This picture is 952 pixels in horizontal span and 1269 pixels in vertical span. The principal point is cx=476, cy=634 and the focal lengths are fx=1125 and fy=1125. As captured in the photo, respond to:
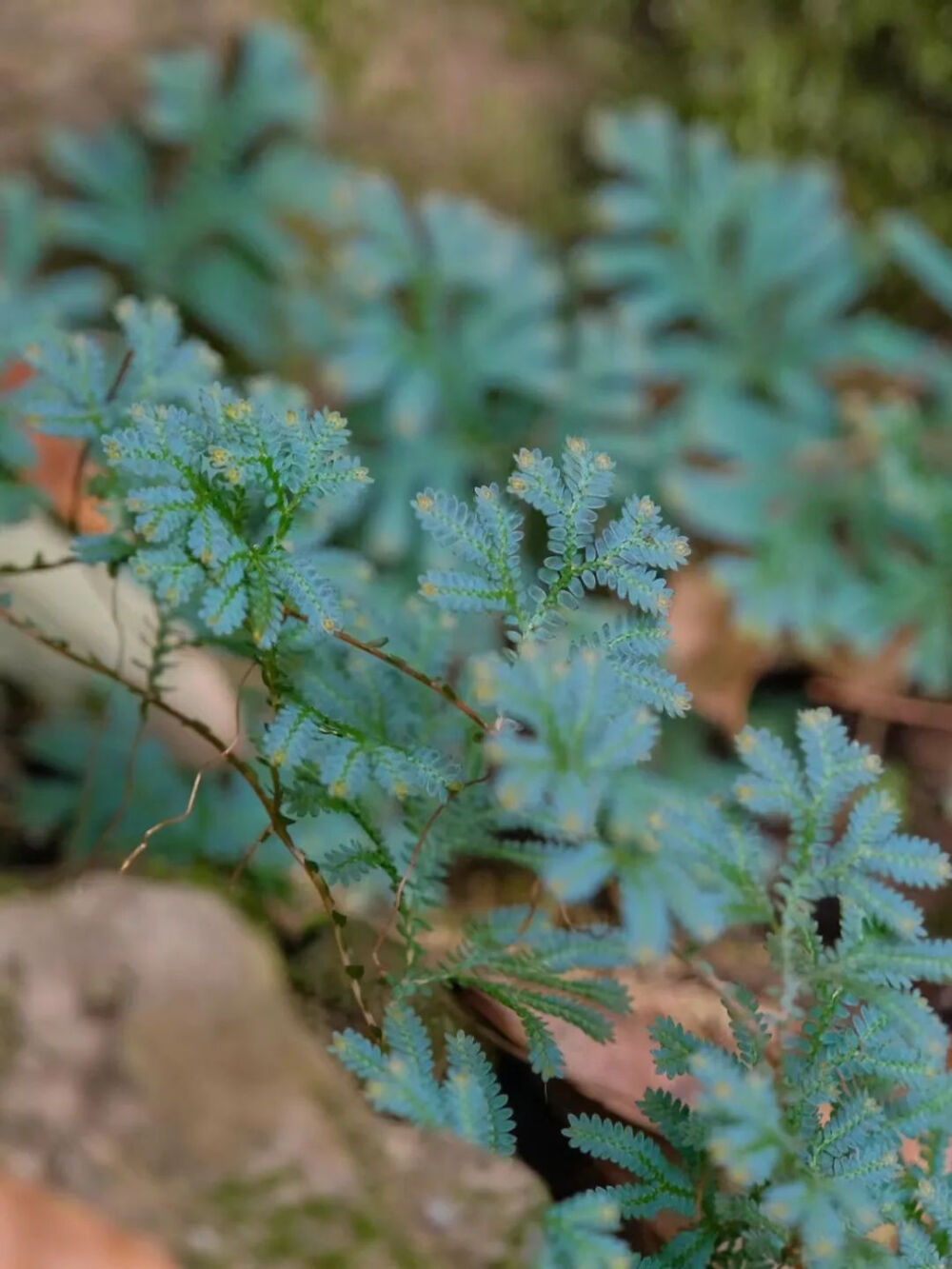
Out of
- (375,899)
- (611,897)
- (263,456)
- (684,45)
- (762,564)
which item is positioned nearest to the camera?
(263,456)

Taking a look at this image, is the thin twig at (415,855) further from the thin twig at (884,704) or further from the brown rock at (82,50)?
the brown rock at (82,50)

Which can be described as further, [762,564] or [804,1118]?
[762,564]

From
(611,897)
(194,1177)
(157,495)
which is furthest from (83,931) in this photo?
(611,897)

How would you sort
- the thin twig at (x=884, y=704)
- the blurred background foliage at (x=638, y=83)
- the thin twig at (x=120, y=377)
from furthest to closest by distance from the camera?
the blurred background foliage at (x=638, y=83)
the thin twig at (x=884, y=704)
the thin twig at (x=120, y=377)

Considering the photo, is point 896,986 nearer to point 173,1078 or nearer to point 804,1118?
point 804,1118

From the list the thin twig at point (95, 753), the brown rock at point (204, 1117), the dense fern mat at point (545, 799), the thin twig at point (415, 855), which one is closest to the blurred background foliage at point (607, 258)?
the dense fern mat at point (545, 799)

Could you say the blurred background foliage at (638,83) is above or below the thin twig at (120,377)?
above

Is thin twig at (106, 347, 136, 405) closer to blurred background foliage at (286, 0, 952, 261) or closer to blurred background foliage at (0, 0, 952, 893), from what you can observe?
blurred background foliage at (0, 0, 952, 893)

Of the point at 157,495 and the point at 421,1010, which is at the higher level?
the point at 157,495
